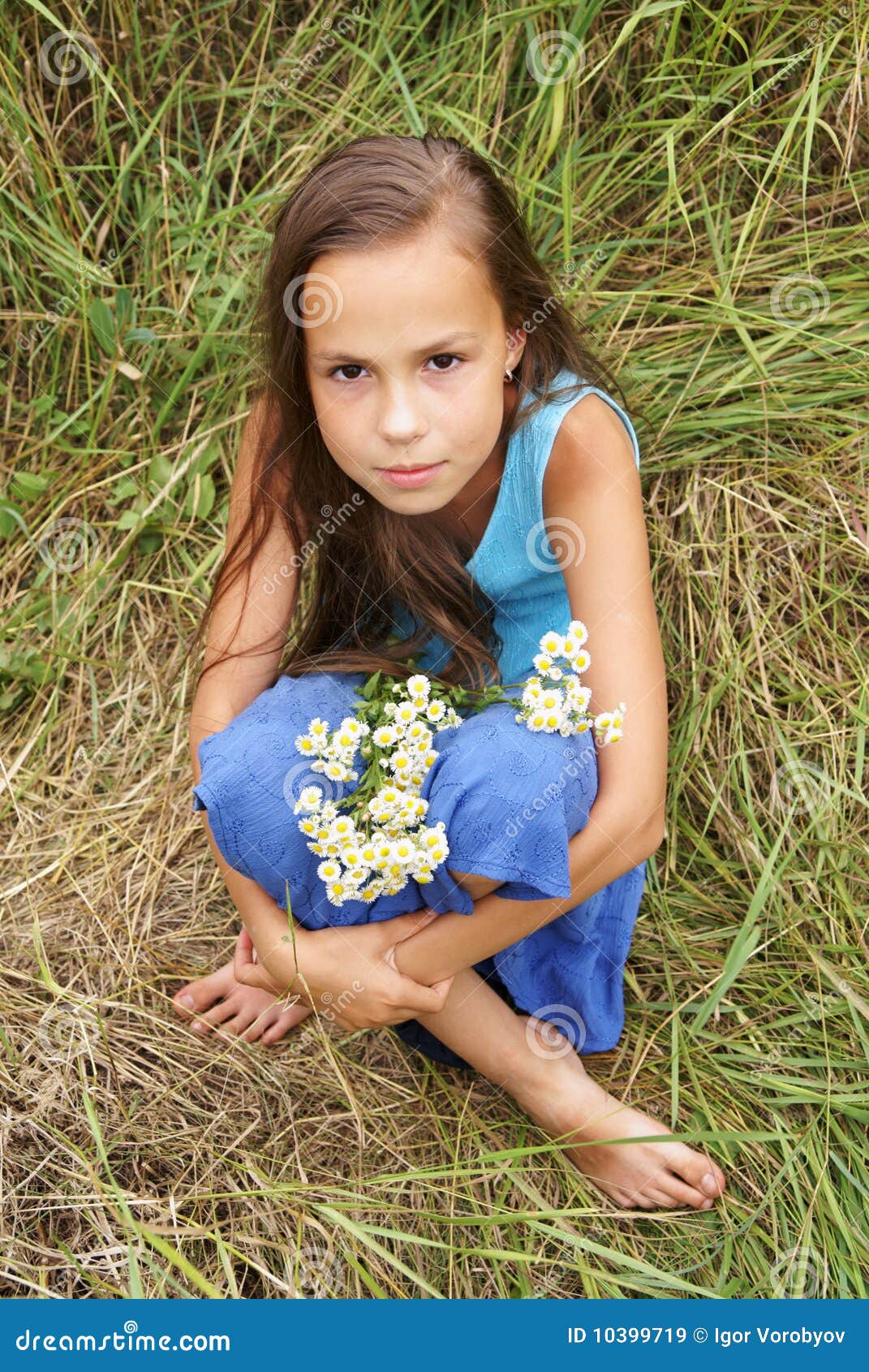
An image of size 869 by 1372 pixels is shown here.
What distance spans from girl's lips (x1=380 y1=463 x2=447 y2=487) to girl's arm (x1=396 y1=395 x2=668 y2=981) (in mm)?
196

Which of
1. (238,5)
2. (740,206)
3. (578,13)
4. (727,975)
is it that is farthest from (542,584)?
(238,5)

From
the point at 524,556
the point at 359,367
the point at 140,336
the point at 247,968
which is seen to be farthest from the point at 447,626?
the point at 140,336

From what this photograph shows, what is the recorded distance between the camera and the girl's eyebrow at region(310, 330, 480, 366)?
53.6 inches

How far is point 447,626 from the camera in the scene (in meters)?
1.68

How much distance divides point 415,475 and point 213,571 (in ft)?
2.62

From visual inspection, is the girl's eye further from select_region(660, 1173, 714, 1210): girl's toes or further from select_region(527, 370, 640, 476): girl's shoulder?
select_region(660, 1173, 714, 1210): girl's toes

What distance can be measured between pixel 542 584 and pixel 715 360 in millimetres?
598

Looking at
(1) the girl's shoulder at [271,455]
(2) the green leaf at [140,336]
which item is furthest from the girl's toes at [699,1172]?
(2) the green leaf at [140,336]

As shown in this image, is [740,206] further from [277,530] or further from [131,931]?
[131,931]

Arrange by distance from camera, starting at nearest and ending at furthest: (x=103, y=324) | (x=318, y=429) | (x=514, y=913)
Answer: (x=514, y=913) → (x=318, y=429) → (x=103, y=324)

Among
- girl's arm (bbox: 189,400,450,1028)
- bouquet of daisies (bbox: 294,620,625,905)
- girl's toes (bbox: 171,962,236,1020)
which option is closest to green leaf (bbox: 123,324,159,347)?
girl's arm (bbox: 189,400,450,1028)

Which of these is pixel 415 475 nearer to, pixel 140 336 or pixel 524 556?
pixel 524 556

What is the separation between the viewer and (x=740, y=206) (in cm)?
202

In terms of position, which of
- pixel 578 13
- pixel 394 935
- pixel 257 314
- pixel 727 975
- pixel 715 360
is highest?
pixel 578 13
